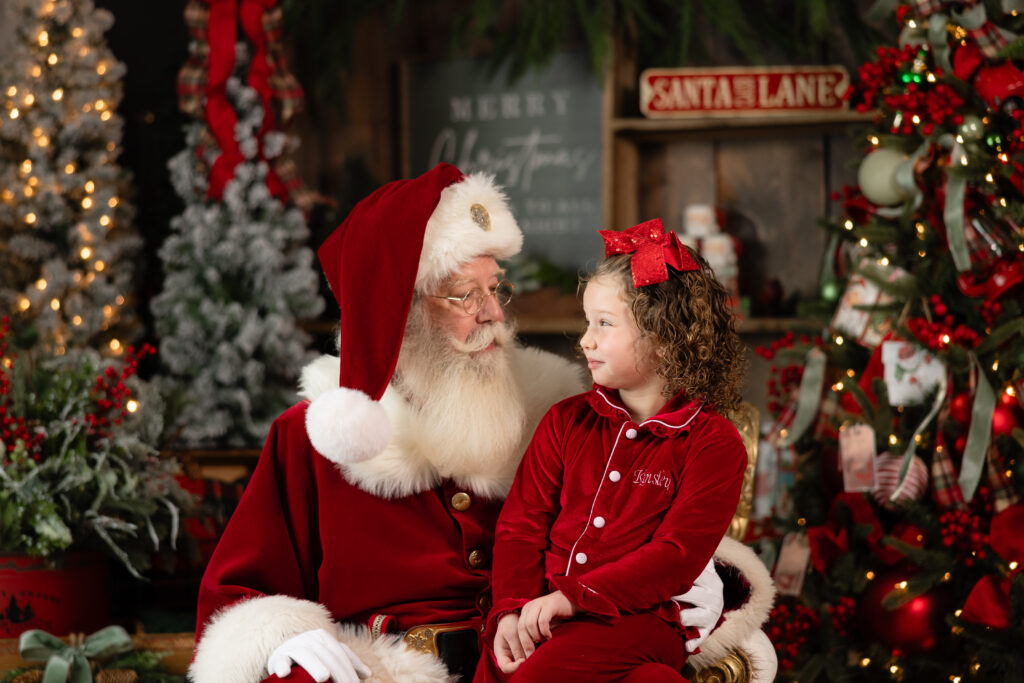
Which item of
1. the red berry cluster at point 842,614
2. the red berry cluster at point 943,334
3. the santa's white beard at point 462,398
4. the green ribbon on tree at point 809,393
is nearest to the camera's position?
the santa's white beard at point 462,398

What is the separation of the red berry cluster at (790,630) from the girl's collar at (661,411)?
1270mm

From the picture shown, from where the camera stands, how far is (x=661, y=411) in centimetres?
167

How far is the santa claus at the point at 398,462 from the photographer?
172 cm

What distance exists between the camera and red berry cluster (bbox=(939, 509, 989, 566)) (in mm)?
2492

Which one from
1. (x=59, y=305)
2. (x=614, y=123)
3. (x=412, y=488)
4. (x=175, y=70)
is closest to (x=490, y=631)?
(x=412, y=488)

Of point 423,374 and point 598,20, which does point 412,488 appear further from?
point 598,20

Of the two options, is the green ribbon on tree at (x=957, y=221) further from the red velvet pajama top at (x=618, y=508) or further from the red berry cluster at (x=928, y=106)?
the red velvet pajama top at (x=618, y=508)

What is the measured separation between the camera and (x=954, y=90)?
2580mm

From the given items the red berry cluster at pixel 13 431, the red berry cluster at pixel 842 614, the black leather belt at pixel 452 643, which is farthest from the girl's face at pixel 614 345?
the red berry cluster at pixel 13 431

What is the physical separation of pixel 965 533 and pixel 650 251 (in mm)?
1350

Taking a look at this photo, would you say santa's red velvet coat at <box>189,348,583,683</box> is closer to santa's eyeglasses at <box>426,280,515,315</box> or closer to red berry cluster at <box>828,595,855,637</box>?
santa's eyeglasses at <box>426,280,515,315</box>

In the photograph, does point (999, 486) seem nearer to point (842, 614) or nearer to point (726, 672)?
point (842, 614)

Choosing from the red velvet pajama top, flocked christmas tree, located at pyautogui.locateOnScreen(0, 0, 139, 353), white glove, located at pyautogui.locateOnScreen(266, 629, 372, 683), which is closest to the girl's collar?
the red velvet pajama top

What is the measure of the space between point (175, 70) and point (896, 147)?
97.5 inches
